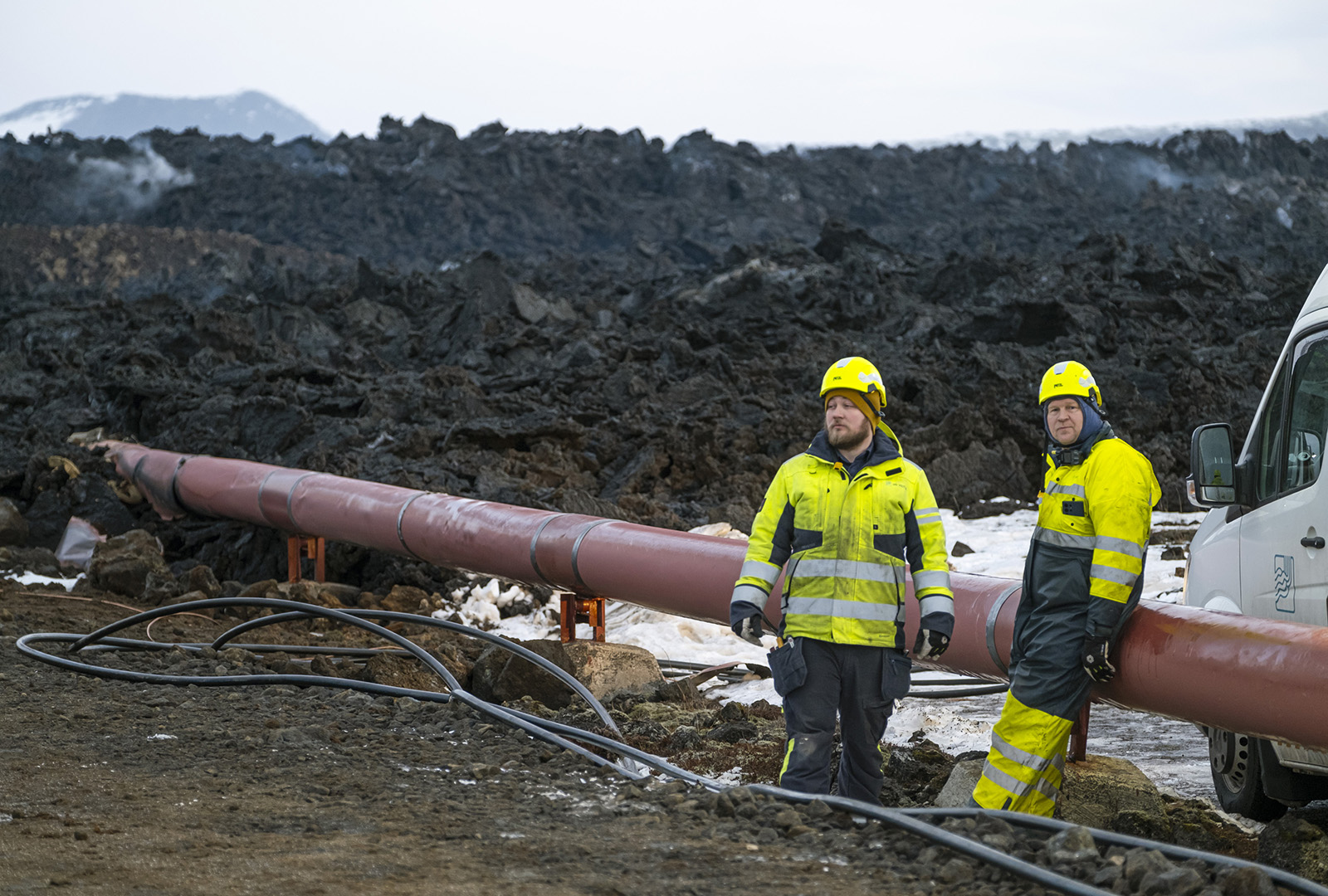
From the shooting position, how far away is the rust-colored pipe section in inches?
138

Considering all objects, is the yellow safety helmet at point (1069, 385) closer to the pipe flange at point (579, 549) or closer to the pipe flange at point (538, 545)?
the pipe flange at point (579, 549)

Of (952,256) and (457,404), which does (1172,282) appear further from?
(457,404)

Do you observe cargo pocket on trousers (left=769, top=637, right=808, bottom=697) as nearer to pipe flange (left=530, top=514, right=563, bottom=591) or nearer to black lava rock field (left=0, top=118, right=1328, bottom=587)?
pipe flange (left=530, top=514, right=563, bottom=591)

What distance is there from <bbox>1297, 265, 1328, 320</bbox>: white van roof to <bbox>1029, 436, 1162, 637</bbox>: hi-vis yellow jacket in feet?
2.62

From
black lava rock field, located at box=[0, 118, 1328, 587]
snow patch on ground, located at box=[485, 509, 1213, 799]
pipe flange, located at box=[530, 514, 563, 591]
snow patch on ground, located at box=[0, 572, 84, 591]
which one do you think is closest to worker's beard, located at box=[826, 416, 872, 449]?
snow patch on ground, located at box=[485, 509, 1213, 799]

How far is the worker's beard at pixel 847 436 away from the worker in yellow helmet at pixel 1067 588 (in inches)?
23.9

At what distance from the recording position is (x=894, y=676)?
13.1 ft

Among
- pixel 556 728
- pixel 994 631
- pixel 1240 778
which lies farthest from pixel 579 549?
pixel 1240 778

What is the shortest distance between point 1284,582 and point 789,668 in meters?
1.61

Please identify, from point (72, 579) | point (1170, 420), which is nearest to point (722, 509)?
point (72, 579)

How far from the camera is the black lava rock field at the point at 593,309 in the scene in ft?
45.2

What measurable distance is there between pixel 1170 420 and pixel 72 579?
1210cm

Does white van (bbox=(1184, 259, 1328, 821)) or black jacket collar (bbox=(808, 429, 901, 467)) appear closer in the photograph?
white van (bbox=(1184, 259, 1328, 821))

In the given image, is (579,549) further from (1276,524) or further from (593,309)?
(593,309)
